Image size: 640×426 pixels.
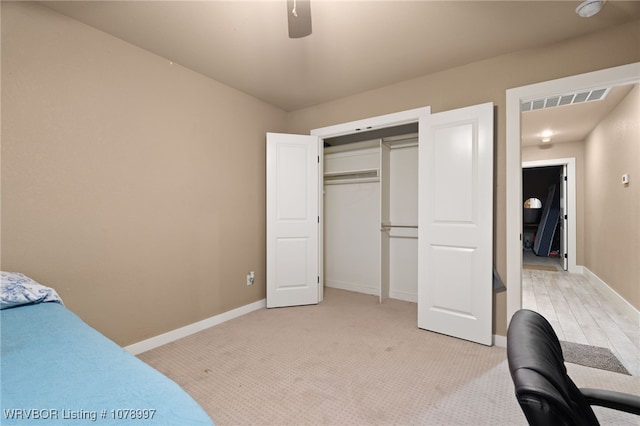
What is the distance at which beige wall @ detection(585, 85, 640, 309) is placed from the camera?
3.30 m

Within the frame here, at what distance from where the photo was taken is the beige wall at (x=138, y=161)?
198cm

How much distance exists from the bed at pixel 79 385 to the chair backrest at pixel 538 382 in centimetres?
72

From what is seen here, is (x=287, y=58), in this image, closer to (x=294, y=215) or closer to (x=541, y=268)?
(x=294, y=215)

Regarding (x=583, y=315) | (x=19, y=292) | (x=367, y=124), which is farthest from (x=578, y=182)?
(x=19, y=292)

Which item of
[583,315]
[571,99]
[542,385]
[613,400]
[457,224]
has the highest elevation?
[571,99]

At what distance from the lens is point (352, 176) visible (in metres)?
4.57

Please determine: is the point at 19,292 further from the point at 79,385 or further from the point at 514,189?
the point at 514,189

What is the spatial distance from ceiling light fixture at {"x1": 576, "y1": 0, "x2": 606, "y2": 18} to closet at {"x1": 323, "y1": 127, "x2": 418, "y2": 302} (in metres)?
1.98

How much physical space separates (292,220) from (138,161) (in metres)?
1.80

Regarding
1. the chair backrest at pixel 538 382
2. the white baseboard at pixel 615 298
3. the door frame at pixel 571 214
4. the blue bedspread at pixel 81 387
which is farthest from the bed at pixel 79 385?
the door frame at pixel 571 214

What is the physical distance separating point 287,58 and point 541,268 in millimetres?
6631

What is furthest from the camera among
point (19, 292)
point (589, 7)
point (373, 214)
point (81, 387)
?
point (373, 214)

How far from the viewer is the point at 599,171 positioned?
4.65 m

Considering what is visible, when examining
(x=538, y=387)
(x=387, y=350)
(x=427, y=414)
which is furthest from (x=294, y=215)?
(x=538, y=387)
